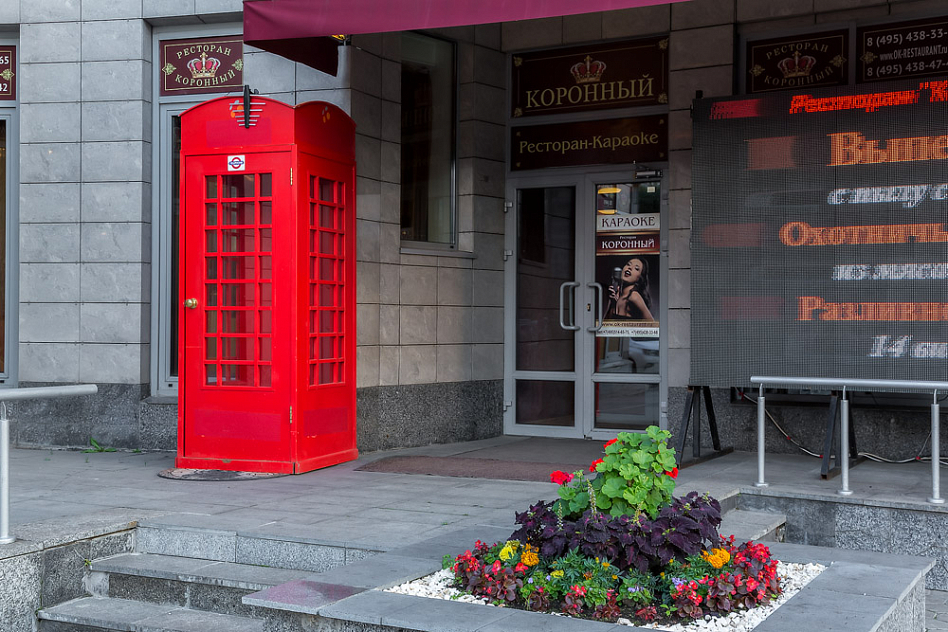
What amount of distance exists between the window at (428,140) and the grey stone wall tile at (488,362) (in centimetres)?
104

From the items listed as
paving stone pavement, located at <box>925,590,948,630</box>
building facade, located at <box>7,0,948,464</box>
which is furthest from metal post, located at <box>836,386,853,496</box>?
building facade, located at <box>7,0,948,464</box>

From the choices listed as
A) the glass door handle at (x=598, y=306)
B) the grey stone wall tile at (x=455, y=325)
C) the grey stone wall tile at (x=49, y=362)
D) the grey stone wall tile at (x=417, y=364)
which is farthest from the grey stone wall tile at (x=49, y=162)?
the glass door handle at (x=598, y=306)

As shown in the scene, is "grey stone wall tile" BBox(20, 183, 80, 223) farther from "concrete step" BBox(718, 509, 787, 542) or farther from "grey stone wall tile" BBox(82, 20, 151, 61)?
"concrete step" BBox(718, 509, 787, 542)

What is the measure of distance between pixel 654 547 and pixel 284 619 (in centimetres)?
148

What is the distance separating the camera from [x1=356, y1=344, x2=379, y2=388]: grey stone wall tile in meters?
7.88

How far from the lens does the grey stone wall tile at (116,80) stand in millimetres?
8539

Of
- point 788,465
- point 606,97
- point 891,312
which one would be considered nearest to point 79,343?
point 606,97

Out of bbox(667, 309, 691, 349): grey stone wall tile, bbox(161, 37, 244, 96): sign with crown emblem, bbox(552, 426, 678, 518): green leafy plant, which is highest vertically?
bbox(161, 37, 244, 96): sign with crown emblem

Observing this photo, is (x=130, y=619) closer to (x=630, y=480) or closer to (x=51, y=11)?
(x=630, y=480)

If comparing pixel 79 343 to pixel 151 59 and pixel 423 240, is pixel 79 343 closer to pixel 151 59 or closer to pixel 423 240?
pixel 151 59

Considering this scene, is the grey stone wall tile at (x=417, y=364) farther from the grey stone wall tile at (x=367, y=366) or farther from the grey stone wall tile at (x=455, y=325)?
the grey stone wall tile at (x=367, y=366)

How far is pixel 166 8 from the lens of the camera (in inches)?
334

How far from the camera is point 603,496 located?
13.9 ft

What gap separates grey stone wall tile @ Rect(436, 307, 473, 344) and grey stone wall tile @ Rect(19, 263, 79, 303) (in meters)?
3.13
